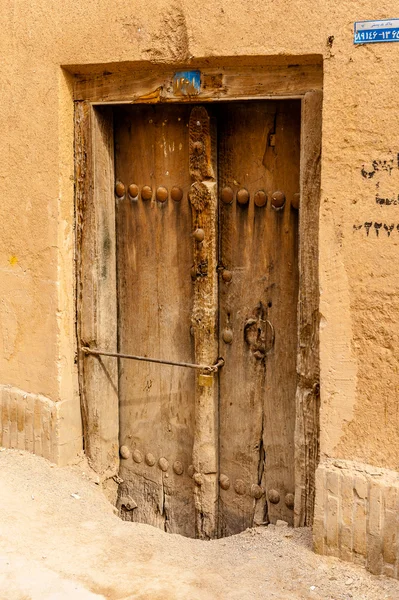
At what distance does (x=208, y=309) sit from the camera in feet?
12.4

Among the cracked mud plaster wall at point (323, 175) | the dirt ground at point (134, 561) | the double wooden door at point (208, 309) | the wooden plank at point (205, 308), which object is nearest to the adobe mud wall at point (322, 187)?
the cracked mud plaster wall at point (323, 175)

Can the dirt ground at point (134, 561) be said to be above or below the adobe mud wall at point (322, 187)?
below

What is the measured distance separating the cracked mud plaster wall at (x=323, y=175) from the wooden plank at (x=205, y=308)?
16.3 inches

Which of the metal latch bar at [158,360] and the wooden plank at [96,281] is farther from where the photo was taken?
the wooden plank at [96,281]

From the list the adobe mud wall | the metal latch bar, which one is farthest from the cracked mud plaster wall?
the metal latch bar

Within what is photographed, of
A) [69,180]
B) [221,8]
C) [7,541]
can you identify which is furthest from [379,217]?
[7,541]

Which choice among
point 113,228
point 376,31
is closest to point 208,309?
point 113,228

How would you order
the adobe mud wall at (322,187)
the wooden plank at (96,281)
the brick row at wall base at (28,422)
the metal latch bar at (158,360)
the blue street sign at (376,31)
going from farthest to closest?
the brick row at wall base at (28,422)
the wooden plank at (96,281)
the metal latch bar at (158,360)
the adobe mud wall at (322,187)
the blue street sign at (376,31)

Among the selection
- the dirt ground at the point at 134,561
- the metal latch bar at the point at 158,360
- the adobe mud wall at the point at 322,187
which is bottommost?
the dirt ground at the point at 134,561

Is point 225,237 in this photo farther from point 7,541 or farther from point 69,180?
point 7,541

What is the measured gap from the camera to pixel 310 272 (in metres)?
3.37

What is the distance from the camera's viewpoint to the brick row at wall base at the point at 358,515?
120 inches

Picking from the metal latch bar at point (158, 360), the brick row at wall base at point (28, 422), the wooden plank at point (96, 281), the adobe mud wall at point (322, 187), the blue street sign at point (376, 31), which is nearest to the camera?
the blue street sign at point (376, 31)

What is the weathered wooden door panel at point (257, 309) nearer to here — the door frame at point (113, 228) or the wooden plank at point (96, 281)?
the door frame at point (113, 228)
